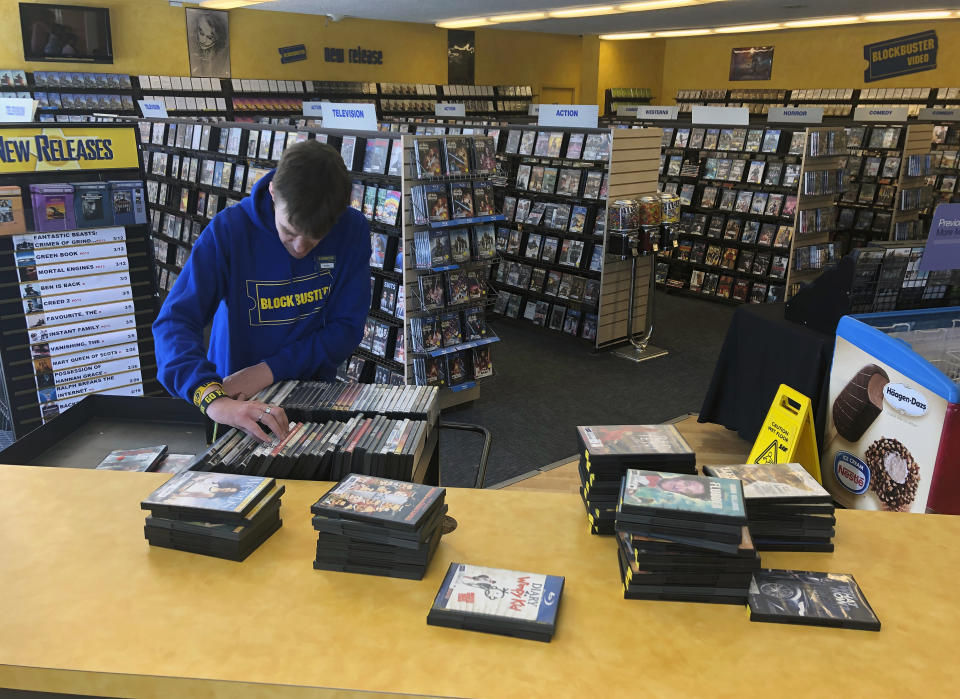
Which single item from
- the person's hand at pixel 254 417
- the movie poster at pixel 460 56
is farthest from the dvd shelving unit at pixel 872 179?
the movie poster at pixel 460 56

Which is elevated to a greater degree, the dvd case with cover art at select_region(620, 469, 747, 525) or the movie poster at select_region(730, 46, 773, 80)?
the movie poster at select_region(730, 46, 773, 80)

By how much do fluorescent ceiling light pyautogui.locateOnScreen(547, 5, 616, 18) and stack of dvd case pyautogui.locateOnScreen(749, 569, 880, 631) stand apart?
11591mm

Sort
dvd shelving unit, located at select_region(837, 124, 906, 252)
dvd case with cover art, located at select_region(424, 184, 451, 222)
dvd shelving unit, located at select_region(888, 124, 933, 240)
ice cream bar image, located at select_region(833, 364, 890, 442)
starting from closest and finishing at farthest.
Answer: ice cream bar image, located at select_region(833, 364, 890, 442), dvd case with cover art, located at select_region(424, 184, 451, 222), dvd shelving unit, located at select_region(888, 124, 933, 240), dvd shelving unit, located at select_region(837, 124, 906, 252)

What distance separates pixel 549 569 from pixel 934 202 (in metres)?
10.7

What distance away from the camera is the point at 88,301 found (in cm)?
404

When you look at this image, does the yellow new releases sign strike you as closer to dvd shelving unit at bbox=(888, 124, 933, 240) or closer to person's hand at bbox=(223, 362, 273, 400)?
person's hand at bbox=(223, 362, 273, 400)

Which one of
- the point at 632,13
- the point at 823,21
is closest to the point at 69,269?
the point at 632,13

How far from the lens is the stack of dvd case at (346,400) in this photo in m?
1.89

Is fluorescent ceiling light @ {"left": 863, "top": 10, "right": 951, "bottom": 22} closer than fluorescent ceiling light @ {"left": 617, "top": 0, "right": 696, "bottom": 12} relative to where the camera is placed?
No

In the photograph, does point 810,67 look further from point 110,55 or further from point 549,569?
point 549,569

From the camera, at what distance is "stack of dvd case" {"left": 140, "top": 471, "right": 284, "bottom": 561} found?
4.94 ft

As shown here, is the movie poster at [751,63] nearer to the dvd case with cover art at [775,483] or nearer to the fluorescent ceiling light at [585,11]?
the fluorescent ceiling light at [585,11]

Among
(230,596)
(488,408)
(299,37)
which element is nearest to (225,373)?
(230,596)

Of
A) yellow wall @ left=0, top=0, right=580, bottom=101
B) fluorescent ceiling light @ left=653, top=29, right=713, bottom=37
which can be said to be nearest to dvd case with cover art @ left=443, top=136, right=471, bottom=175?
yellow wall @ left=0, top=0, right=580, bottom=101
